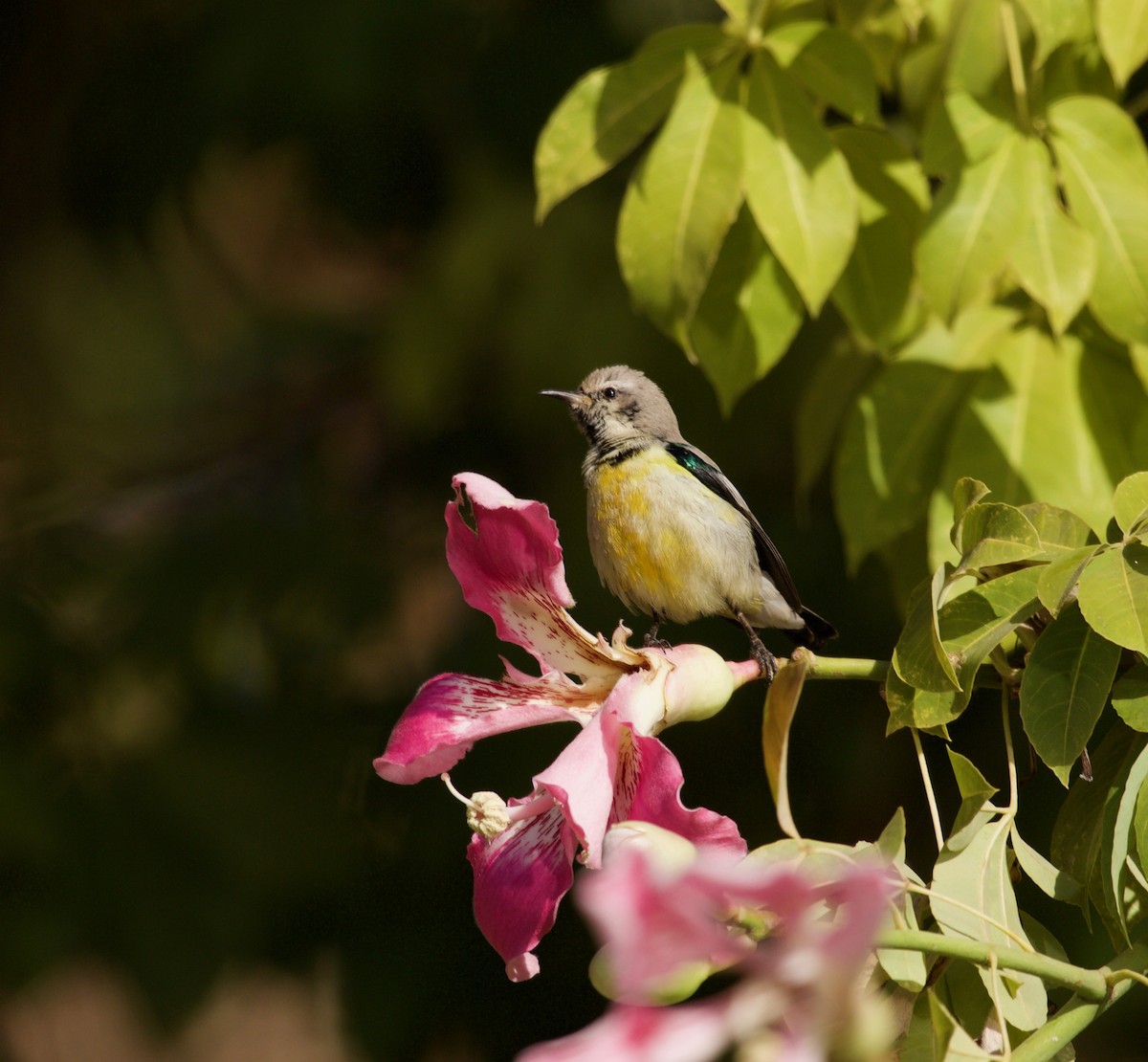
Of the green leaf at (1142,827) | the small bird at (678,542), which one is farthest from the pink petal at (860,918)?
the small bird at (678,542)

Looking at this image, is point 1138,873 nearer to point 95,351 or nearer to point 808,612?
point 808,612

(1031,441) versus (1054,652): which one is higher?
(1054,652)

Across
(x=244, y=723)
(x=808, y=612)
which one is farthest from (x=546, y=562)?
(x=244, y=723)

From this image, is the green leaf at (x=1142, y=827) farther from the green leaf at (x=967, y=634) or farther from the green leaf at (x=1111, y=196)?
the green leaf at (x=1111, y=196)

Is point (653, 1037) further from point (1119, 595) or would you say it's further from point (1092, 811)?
point (1092, 811)

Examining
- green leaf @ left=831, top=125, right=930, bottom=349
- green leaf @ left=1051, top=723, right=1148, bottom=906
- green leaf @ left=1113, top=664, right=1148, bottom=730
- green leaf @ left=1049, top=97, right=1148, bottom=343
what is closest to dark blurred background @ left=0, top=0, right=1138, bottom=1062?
green leaf @ left=831, top=125, right=930, bottom=349

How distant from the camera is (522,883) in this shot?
133 centimetres

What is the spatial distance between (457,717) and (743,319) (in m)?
0.94

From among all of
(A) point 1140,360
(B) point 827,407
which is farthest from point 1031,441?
(B) point 827,407

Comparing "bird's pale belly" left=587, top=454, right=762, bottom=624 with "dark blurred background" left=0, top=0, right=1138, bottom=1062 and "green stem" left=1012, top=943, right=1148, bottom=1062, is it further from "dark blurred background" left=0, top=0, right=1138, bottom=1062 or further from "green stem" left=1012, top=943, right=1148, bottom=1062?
"green stem" left=1012, top=943, right=1148, bottom=1062

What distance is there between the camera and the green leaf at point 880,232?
2.13 metres

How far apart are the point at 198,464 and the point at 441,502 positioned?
118cm

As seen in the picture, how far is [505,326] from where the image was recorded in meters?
3.98

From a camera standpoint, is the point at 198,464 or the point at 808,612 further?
the point at 198,464
